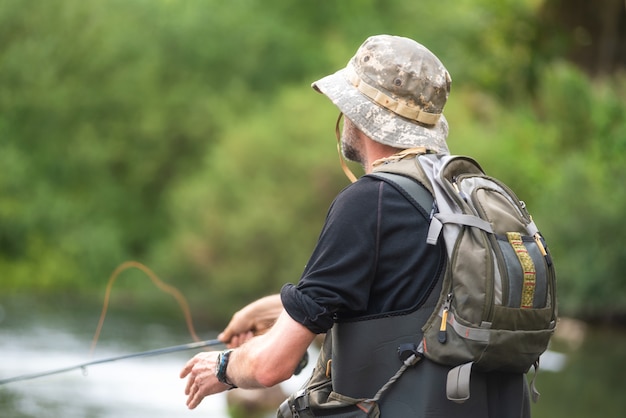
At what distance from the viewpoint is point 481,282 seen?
2748 millimetres

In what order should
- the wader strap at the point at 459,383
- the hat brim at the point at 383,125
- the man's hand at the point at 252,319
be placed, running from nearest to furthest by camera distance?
the wader strap at the point at 459,383 → the hat brim at the point at 383,125 → the man's hand at the point at 252,319

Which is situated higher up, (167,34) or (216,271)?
(167,34)

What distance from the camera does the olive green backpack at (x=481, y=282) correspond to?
2.76 meters

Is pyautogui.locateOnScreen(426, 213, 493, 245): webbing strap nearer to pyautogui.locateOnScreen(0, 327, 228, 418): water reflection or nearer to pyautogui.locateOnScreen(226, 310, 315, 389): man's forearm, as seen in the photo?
pyautogui.locateOnScreen(226, 310, 315, 389): man's forearm

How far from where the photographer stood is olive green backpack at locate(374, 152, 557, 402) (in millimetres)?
2756

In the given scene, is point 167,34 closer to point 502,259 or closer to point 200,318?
point 200,318

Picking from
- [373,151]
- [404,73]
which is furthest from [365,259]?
[404,73]

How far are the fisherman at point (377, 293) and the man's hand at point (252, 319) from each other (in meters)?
0.49

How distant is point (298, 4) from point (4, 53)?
11.0m

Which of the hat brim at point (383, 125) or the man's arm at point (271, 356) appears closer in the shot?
the man's arm at point (271, 356)

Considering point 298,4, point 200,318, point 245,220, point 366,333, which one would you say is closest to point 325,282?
point 366,333

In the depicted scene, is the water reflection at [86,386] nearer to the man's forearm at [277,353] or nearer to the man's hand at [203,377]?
the man's hand at [203,377]

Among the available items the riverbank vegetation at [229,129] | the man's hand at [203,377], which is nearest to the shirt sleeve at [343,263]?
the man's hand at [203,377]

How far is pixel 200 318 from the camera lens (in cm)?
2380
